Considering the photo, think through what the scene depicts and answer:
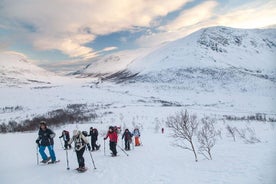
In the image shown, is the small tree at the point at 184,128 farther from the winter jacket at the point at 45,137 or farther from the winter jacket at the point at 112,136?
the winter jacket at the point at 45,137

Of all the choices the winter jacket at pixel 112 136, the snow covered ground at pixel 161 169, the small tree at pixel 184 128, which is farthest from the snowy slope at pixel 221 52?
the snow covered ground at pixel 161 169

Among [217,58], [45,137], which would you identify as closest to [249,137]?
[45,137]

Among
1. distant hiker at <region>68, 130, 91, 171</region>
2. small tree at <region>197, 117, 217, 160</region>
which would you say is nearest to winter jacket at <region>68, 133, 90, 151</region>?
distant hiker at <region>68, 130, 91, 171</region>

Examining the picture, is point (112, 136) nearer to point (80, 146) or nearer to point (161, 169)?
point (80, 146)

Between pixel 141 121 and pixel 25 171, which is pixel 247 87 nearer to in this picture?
pixel 141 121

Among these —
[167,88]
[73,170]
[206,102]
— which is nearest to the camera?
[73,170]

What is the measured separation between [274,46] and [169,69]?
8584 centimetres

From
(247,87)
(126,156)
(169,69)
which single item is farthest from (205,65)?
(126,156)

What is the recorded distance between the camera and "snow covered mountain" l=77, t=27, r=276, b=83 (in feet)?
325

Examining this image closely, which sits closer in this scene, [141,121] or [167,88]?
[141,121]

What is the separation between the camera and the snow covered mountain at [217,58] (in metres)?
99.1

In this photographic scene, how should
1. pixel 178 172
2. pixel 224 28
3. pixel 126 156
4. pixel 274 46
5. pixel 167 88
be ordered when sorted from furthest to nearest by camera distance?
pixel 224 28, pixel 274 46, pixel 167 88, pixel 126 156, pixel 178 172

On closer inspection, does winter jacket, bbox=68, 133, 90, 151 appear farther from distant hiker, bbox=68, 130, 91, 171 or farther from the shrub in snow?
the shrub in snow

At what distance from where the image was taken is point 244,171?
31.7 ft
